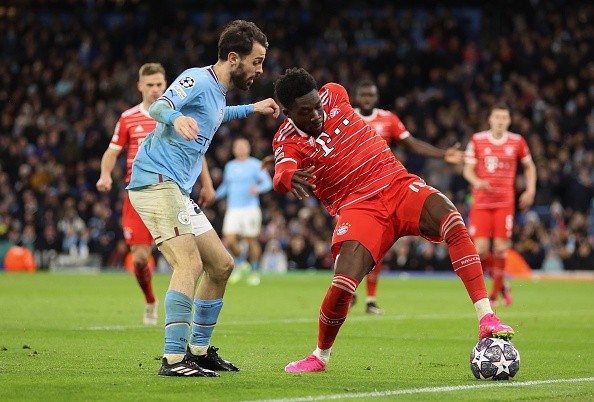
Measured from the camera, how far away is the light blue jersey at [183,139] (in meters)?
7.91

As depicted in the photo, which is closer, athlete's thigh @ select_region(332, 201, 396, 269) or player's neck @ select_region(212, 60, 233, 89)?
player's neck @ select_region(212, 60, 233, 89)

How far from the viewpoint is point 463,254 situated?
820 cm

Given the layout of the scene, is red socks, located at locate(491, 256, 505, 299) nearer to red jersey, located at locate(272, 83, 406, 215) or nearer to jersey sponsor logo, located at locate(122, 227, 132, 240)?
jersey sponsor logo, located at locate(122, 227, 132, 240)

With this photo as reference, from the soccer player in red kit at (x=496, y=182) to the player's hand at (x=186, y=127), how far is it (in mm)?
9722

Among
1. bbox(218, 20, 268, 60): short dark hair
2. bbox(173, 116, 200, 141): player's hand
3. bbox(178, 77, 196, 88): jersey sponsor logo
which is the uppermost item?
bbox(218, 20, 268, 60): short dark hair

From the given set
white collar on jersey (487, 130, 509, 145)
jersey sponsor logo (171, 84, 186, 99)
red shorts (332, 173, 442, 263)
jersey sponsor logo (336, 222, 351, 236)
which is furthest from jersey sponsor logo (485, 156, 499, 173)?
jersey sponsor logo (171, 84, 186, 99)

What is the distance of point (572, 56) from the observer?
30.2 meters

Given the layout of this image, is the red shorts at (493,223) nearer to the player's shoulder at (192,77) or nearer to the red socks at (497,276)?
the red socks at (497,276)

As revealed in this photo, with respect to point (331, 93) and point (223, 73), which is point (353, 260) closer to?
point (331, 93)

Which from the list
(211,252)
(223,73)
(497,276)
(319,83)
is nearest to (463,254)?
(211,252)

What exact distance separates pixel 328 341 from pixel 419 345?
7.83 ft

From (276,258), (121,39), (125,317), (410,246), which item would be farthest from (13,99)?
(125,317)

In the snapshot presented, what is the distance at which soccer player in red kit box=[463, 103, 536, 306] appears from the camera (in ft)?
54.5

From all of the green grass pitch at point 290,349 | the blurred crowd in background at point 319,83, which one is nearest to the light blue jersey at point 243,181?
the green grass pitch at point 290,349
